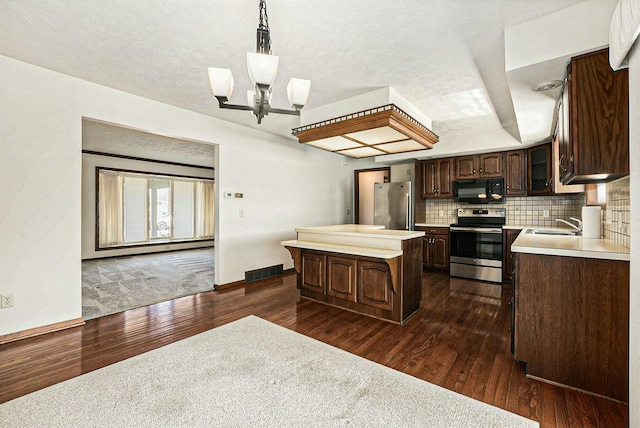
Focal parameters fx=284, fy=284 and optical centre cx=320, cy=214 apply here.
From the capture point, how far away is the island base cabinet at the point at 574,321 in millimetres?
1739

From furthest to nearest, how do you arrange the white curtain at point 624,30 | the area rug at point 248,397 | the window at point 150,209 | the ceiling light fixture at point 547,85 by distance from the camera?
the window at point 150,209 → the ceiling light fixture at point 547,85 → the area rug at point 248,397 → the white curtain at point 624,30

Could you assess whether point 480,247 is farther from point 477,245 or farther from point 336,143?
point 336,143

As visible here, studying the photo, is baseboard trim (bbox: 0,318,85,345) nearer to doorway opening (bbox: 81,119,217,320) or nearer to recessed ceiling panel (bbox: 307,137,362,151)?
doorway opening (bbox: 81,119,217,320)

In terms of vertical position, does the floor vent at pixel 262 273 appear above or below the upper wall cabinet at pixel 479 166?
below

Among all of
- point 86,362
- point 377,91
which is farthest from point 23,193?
point 377,91

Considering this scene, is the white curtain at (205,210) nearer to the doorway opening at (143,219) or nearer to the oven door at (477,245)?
the doorway opening at (143,219)

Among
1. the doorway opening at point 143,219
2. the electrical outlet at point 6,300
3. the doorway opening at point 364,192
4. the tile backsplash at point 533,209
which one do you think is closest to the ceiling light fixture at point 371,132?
the doorway opening at point 143,219

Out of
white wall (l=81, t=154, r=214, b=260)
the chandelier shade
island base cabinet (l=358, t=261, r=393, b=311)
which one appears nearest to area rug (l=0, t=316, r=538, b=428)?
island base cabinet (l=358, t=261, r=393, b=311)

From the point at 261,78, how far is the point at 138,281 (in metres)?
4.38

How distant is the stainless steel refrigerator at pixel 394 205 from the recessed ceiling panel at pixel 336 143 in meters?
2.09

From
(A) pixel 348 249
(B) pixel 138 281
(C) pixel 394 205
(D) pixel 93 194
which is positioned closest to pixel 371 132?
(A) pixel 348 249

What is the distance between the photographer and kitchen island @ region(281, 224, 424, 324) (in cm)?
297

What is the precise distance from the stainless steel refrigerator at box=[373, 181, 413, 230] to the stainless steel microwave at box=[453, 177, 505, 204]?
859 mm

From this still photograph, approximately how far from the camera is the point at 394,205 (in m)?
5.76
